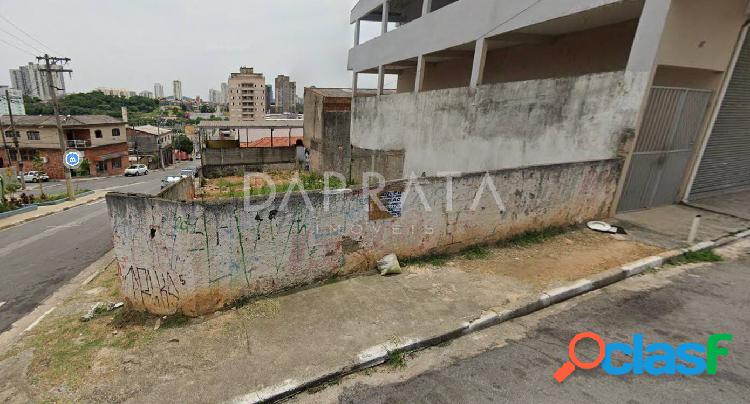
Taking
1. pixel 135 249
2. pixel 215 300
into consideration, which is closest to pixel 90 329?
pixel 135 249

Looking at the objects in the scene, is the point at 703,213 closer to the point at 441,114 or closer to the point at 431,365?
the point at 441,114

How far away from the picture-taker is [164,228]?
149 inches

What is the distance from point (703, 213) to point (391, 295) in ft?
26.1

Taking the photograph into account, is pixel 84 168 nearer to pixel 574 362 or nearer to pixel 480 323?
pixel 480 323

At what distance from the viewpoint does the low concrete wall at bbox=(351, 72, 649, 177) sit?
255 inches

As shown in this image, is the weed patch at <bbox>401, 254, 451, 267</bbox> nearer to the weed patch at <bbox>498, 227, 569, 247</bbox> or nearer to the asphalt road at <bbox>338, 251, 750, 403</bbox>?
the weed patch at <bbox>498, 227, 569, 247</bbox>

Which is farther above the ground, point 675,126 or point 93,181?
point 675,126

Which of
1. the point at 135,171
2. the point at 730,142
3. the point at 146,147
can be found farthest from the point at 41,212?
the point at 146,147

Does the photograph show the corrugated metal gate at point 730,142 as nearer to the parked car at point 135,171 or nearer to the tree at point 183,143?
the parked car at point 135,171

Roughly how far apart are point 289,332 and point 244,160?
22430 millimetres

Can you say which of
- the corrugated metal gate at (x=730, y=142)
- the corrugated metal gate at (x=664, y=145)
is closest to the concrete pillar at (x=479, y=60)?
the corrugated metal gate at (x=664, y=145)

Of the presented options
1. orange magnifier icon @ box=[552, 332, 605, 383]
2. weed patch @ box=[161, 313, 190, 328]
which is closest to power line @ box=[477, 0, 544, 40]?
orange magnifier icon @ box=[552, 332, 605, 383]

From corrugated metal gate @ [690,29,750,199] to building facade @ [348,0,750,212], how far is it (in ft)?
0.12

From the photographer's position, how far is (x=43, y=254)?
965cm
